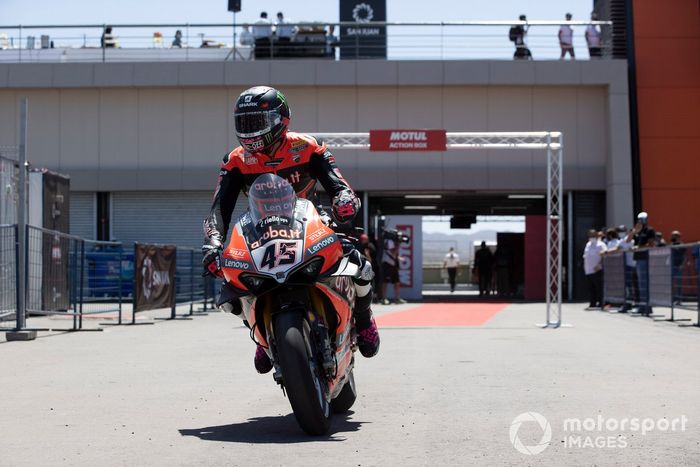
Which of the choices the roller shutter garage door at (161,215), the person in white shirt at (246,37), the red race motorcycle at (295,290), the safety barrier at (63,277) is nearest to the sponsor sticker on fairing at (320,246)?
the red race motorcycle at (295,290)

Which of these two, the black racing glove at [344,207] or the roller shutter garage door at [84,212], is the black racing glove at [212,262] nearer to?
the black racing glove at [344,207]

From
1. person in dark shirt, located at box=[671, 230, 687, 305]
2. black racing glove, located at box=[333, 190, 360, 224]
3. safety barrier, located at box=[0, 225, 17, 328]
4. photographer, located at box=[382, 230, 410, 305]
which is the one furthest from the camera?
photographer, located at box=[382, 230, 410, 305]

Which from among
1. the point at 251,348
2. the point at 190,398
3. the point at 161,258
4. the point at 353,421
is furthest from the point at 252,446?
the point at 161,258

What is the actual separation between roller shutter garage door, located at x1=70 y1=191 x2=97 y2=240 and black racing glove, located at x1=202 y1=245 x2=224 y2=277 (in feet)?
92.2

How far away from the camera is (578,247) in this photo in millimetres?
32344

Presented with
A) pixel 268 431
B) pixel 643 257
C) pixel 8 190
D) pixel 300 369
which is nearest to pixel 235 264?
pixel 300 369

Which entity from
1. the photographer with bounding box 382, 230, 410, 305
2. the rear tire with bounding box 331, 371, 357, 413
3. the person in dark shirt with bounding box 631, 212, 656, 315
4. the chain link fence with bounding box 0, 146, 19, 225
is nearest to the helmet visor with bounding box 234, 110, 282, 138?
the rear tire with bounding box 331, 371, 357, 413

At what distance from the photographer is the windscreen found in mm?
6035

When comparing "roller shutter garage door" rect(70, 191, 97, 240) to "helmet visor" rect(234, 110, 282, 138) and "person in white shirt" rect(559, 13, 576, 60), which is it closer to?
"person in white shirt" rect(559, 13, 576, 60)

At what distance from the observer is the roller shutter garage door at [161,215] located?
33562 millimetres

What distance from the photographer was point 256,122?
6652mm

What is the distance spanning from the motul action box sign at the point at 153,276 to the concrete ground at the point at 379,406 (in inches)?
169

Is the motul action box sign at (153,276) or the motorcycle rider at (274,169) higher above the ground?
the motorcycle rider at (274,169)

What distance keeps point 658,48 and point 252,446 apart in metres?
28.5
